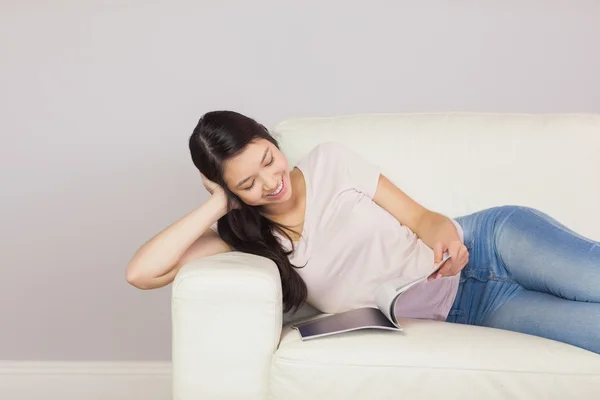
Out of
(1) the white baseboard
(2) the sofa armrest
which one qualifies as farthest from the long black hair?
(1) the white baseboard

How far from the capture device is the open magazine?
1730mm

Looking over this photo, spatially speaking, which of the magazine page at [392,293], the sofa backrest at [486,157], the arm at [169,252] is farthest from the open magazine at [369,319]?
the sofa backrest at [486,157]

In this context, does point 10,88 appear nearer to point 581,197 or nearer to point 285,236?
point 285,236

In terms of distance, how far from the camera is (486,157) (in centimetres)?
238

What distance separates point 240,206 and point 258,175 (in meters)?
0.15

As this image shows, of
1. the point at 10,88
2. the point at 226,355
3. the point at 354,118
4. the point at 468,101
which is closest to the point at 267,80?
the point at 354,118

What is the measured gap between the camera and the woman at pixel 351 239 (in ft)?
6.56

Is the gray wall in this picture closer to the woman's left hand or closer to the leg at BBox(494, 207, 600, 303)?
the leg at BBox(494, 207, 600, 303)

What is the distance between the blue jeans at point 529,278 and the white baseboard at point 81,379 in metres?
1.33

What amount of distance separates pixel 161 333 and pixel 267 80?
1.04m

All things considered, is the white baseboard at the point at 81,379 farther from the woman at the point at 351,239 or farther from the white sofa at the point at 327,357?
the white sofa at the point at 327,357

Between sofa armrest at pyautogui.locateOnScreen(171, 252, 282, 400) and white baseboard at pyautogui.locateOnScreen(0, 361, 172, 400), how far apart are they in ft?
4.48

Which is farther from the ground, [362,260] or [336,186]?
[336,186]

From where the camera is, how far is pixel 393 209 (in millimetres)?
2256
